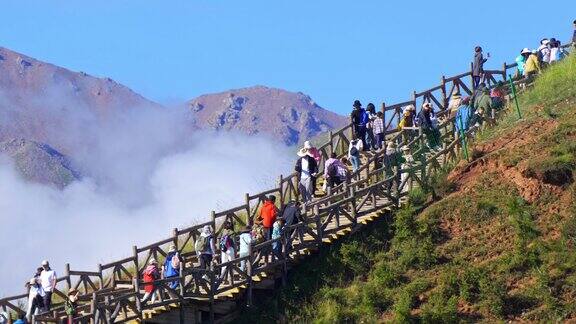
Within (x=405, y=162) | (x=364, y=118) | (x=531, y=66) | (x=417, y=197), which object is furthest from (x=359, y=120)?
(x=531, y=66)

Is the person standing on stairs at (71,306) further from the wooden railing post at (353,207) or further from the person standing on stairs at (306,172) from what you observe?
the person standing on stairs at (306,172)

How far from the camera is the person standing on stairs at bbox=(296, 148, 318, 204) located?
44.1m

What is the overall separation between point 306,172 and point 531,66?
1223 centimetres

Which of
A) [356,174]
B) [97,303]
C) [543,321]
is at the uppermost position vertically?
[356,174]

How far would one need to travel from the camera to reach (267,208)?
40.8 metres

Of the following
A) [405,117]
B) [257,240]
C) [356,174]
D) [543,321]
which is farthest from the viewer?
[405,117]

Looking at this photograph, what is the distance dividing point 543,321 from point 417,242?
5.25 metres

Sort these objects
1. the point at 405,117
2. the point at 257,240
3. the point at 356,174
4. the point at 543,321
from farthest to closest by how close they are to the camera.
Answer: the point at 405,117
the point at 356,174
the point at 257,240
the point at 543,321

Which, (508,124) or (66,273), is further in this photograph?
(508,124)

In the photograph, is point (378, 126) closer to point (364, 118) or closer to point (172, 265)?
point (364, 118)

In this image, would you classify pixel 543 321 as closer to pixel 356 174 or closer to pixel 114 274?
pixel 356 174

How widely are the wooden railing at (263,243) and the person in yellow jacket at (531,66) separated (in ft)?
20.5

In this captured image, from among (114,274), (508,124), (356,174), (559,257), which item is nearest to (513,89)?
(508,124)

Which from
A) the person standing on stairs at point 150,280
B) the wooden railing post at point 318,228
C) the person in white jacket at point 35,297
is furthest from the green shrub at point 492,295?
the person in white jacket at point 35,297
